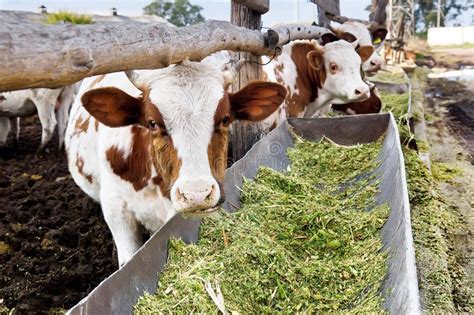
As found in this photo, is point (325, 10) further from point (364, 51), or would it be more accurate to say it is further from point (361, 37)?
point (364, 51)

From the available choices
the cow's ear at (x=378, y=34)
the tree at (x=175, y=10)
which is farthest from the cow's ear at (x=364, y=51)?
the tree at (x=175, y=10)

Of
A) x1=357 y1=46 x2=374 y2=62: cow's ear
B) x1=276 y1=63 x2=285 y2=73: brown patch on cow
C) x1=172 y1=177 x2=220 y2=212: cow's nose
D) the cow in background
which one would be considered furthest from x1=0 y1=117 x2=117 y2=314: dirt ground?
x1=357 y1=46 x2=374 y2=62: cow's ear

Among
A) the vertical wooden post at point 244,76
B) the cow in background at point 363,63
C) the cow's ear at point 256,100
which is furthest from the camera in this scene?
the cow in background at point 363,63

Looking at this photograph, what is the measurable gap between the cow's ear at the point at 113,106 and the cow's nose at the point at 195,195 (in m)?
0.57

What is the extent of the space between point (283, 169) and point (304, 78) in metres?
2.02

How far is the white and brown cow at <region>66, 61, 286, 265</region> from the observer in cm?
235

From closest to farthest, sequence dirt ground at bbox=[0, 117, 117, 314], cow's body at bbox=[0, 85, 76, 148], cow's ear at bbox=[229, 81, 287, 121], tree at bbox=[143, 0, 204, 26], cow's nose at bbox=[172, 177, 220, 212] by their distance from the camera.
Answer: cow's nose at bbox=[172, 177, 220, 212] < cow's ear at bbox=[229, 81, 287, 121] < dirt ground at bbox=[0, 117, 117, 314] < cow's body at bbox=[0, 85, 76, 148] < tree at bbox=[143, 0, 204, 26]

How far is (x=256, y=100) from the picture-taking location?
289 centimetres

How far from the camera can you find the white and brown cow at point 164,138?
2.35 m

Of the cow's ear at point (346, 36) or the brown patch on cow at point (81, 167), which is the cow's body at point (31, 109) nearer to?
the cow's ear at point (346, 36)

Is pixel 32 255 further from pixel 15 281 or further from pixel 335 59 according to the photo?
pixel 335 59

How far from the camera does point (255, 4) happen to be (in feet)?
13.6

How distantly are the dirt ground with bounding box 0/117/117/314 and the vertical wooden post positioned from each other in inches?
49.6

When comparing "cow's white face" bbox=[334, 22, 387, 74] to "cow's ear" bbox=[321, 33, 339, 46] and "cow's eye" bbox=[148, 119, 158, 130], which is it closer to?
"cow's ear" bbox=[321, 33, 339, 46]
